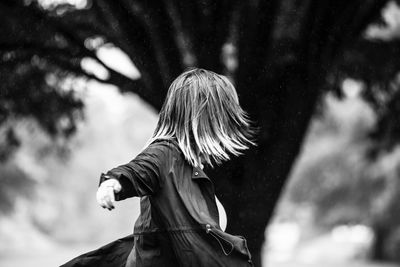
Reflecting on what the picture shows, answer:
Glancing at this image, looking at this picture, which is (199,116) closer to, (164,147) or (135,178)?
(164,147)

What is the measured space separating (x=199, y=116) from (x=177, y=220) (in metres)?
0.47

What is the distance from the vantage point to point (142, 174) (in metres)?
2.62

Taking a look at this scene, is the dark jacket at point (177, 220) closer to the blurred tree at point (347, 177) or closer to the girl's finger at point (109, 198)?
the girl's finger at point (109, 198)

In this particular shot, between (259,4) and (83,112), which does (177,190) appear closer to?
(259,4)

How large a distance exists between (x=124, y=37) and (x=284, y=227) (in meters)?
38.5

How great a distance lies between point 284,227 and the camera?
42.4m

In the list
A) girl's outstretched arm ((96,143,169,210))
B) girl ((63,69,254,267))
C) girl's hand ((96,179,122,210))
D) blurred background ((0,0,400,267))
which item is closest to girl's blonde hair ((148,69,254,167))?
girl ((63,69,254,267))

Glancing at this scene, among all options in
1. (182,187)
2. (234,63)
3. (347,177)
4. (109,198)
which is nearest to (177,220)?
(182,187)

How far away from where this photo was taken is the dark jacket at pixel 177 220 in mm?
2732

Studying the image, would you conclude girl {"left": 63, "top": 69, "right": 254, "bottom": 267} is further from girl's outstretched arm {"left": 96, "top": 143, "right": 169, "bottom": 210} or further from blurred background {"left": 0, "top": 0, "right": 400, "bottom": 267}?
blurred background {"left": 0, "top": 0, "right": 400, "bottom": 267}

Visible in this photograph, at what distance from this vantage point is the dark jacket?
108 inches

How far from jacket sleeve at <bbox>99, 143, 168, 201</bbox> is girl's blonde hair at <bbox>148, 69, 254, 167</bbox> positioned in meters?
0.16

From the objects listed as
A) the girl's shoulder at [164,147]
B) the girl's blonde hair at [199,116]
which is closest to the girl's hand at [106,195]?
the girl's shoulder at [164,147]

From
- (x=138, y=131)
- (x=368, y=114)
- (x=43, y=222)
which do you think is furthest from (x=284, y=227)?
(x=368, y=114)
